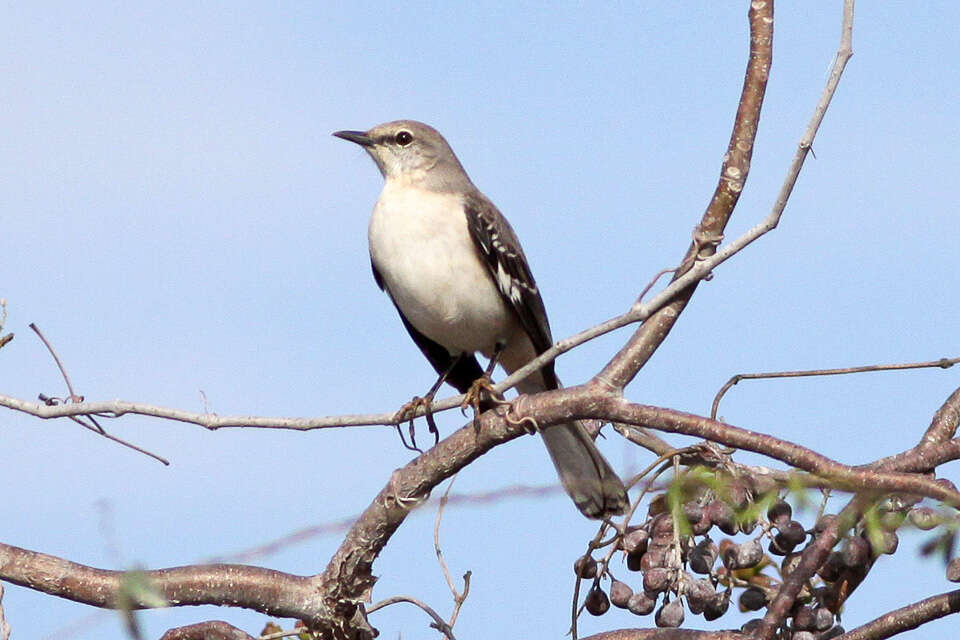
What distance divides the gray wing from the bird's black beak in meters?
0.83

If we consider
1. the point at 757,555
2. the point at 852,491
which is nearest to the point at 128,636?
the point at 852,491

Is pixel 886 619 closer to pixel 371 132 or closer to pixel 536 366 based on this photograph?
pixel 536 366

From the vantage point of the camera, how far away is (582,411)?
3.87 meters

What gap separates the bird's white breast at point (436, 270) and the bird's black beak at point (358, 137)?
2.27 feet

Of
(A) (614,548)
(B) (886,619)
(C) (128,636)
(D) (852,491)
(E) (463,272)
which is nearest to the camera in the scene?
(C) (128,636)

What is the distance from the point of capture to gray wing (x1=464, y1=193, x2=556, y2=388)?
6.26 meters

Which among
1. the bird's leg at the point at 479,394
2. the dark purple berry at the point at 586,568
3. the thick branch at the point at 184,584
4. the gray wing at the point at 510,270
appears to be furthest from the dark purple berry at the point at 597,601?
the gray wing at the point at 510,270

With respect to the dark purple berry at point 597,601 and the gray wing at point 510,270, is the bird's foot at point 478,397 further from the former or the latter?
the gray wing at point 510,270

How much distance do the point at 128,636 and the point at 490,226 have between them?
164 inches

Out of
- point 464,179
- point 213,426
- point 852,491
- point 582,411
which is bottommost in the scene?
point 852,491

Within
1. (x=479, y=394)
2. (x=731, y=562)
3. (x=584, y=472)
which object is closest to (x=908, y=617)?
(x=731, y=562)

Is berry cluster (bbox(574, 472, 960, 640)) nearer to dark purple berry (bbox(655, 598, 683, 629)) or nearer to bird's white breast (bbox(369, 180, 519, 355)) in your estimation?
dark purple berry (bbox(655, 598, 683, 629))

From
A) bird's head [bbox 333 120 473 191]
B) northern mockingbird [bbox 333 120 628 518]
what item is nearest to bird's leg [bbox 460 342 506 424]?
northern mockingbird [bbox 333 120 628 518]

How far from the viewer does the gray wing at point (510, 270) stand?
626 centimetres
